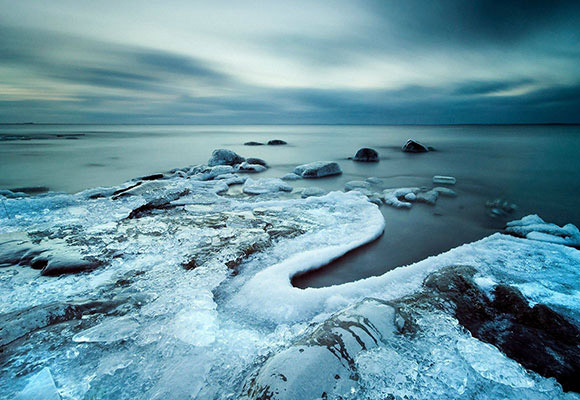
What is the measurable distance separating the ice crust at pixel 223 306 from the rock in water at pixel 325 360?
0.11ft

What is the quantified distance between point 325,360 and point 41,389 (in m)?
1.47

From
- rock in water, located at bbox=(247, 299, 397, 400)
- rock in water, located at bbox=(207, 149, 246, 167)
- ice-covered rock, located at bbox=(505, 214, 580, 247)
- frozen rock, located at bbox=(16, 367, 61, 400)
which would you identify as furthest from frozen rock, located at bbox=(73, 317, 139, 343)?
rock in water, located at bbox=(207, 149, 246, 167)

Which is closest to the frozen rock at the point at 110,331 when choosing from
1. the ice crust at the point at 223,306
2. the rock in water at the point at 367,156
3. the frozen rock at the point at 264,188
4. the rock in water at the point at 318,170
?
the ice crust at the point at 223,306

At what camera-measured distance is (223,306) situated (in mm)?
1944

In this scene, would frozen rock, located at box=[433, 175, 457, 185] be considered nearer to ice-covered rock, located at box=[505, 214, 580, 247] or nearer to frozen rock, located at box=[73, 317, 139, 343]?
ice-covered rock, located at box=[505, 214, 580, 247]

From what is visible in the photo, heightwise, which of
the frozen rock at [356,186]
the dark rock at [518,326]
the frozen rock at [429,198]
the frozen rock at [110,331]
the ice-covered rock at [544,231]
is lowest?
the frozen rock at [110,331]

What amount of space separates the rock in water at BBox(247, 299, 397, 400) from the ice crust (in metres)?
0.03

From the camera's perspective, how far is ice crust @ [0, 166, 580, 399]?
129 cm

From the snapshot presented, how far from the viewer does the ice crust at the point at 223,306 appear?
1.29 m

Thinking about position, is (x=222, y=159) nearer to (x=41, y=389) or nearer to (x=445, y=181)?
(x=445, y=181)

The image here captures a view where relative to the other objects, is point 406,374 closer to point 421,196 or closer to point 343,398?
point 343,398

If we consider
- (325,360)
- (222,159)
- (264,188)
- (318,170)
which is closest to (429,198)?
(318,170)

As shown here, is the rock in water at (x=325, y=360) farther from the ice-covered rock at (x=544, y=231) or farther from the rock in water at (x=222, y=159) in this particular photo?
the rock in water at (x=222, y=159)

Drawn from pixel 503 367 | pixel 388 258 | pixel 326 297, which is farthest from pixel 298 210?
pixel 503 367
